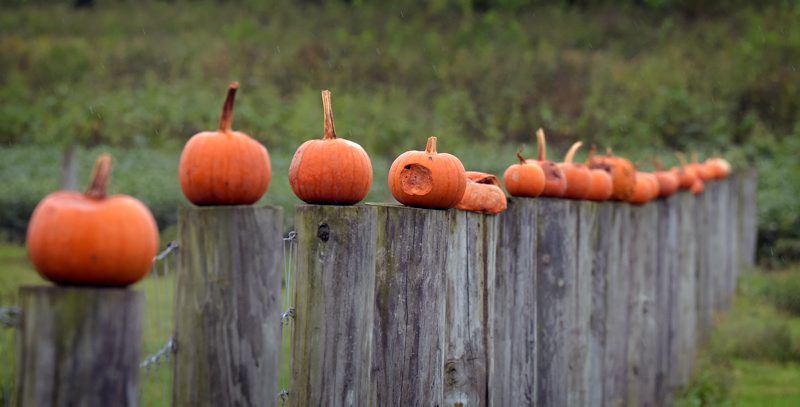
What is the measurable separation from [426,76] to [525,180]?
80.4ft

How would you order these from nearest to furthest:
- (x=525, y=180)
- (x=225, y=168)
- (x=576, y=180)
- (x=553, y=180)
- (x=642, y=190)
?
(x=225, y=168), (x=525, y=180), (x=553, y=180), (x=576, y=180), (x=642, y=190)

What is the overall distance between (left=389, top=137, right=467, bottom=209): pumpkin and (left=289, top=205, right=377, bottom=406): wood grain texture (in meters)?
0.55

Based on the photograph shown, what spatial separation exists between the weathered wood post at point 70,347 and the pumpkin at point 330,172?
1.28m

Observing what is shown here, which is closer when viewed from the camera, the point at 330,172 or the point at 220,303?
the point at 220,303

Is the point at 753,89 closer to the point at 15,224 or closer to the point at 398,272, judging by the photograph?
the point at 15,224

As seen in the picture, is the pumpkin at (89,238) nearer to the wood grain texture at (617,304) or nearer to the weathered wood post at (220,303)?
the weathered wood post at (220,303)

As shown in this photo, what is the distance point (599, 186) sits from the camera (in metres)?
5.45

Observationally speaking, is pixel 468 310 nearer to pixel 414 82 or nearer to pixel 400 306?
pixel 400 306

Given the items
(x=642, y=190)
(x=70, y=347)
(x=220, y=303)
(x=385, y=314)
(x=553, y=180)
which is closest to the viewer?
(x=70, y=347)

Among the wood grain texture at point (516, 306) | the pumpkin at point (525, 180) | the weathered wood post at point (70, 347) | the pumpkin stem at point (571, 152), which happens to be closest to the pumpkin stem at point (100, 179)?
→ the weathered wood post at point (70, 347)

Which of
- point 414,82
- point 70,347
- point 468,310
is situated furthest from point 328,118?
point 414,82

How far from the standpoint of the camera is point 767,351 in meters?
8.84

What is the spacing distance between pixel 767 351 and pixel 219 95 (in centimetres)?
2069

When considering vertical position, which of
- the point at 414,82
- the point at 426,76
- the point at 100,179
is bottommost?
the point at 100,179
